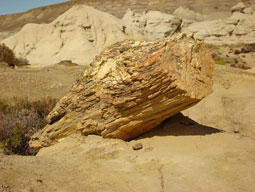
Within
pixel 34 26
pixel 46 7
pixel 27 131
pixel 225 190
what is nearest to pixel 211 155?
pixel 225 190

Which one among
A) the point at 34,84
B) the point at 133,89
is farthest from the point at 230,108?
the point at 34,84

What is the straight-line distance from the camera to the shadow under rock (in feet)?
12.1

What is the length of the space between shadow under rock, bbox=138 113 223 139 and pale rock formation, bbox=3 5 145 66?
14642 mm

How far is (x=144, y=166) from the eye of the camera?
277cm

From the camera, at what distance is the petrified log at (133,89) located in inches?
124

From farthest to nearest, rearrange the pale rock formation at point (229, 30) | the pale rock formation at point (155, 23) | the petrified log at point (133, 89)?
the pale rock formation at point (229, 30) → the pale rock formation at point (155, 23) → the petrified log at point (133, 89)

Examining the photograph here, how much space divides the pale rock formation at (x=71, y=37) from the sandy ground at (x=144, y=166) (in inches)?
594

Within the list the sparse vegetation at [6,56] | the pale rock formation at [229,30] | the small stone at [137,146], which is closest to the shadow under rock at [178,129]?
the small stone at [137,146]

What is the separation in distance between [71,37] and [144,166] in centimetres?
1878

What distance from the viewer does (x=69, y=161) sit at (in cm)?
297

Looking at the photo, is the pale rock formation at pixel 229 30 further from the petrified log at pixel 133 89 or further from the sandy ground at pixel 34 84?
the petrified log at pixel 133 89

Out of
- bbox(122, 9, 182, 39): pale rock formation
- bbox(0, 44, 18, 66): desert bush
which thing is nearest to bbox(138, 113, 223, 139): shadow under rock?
bbox(0, 44, 18, 66): desert bush

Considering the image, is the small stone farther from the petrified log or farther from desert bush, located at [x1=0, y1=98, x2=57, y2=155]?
desert bush, located at [x1=0, y1=98, x2=57, y2=155]

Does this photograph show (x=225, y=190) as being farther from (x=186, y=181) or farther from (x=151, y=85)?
Answer: (x=151, y=85)
